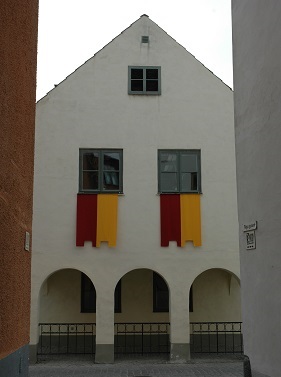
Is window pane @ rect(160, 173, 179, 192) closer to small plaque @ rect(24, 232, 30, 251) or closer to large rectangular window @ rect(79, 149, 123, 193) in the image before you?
large rectangular window @ rect(79, 149, 123, 193)

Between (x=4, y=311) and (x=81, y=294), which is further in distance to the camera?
(x=81, y=294)

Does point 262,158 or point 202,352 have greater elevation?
point 262,158

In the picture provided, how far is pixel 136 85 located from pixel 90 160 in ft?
9.82

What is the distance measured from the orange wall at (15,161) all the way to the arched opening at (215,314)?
10805 millimetres

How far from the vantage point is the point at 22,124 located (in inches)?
341

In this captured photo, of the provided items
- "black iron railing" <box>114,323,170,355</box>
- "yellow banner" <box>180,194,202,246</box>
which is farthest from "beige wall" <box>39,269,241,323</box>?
"yellow banner" <box>180,194,202,246</box>

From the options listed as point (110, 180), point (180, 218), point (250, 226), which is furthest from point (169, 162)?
point (250, 226)

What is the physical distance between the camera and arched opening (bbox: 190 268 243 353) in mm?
18719

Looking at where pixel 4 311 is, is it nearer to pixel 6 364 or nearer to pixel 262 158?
pixel 6 364

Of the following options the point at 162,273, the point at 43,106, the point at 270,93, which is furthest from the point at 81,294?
the point at 270,93

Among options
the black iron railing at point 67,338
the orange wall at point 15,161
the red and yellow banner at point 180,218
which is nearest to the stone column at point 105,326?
the black iron railing at point 67,338

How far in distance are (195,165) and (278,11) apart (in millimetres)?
10049

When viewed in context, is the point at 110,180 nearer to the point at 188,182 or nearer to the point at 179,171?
the point at 179,171

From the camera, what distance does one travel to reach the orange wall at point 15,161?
7281 millimetres
